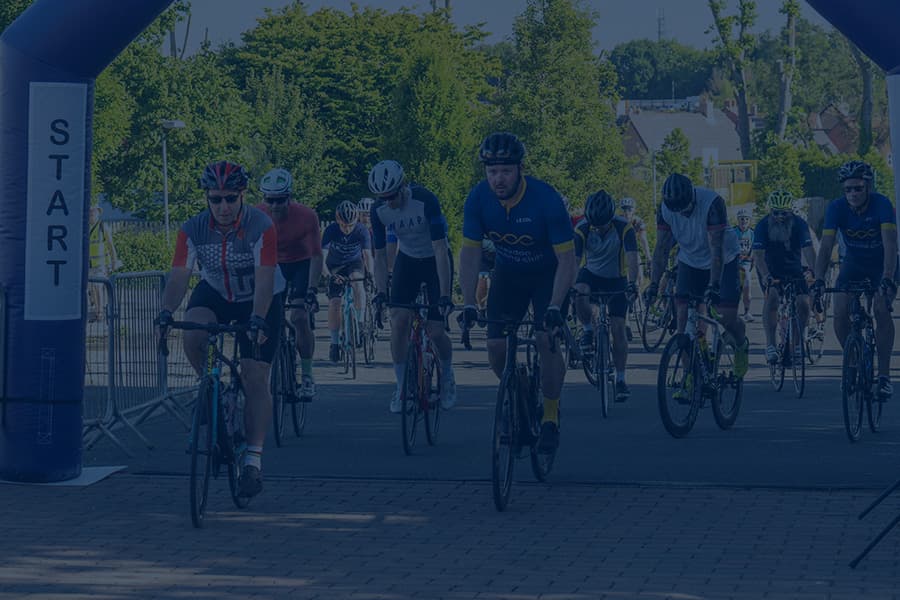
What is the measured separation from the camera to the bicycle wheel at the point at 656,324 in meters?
20.1

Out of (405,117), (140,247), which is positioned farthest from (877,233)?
(405,117)

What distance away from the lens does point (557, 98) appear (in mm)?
45000

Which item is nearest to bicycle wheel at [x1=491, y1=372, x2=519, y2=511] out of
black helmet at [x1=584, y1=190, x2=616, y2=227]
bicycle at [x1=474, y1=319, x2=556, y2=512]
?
bicycle at [x1=474, y1=319, x2=556, y2=512]

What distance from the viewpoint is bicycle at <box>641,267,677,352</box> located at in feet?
65.6

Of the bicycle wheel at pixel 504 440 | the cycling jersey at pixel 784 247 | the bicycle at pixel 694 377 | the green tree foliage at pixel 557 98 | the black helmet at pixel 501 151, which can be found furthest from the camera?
the green tree foliage at pixel 557 98

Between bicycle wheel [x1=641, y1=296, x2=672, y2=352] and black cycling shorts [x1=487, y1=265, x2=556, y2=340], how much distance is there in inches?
398

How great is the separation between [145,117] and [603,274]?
30891 millimetres

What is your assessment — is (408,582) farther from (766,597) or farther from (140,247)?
(140,247)

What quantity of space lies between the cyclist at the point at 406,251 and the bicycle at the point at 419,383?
293 mm


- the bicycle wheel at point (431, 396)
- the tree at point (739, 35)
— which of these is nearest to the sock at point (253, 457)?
the bicycle wheel at point (431, 396)

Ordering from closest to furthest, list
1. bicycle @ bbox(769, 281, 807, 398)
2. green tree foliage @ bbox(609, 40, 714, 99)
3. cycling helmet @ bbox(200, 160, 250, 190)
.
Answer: cycling helmet @ bbox(200, 160, 250, 190) < bicycle @ bbox(769, 281, 807, 398) < green tree foliage @ bbox(609, 40, 714, 99)

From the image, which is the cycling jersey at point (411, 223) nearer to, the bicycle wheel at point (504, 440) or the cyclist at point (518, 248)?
the cyclist at point (518, 248)

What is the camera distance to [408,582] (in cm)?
720

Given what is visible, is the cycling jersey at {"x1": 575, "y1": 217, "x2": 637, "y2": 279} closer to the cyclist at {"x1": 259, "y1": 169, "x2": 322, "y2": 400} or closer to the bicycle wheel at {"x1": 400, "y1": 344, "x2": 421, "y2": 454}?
the cyclist at {"x1": 259, "y1": 169, "x2": 322, "y2": 400}
